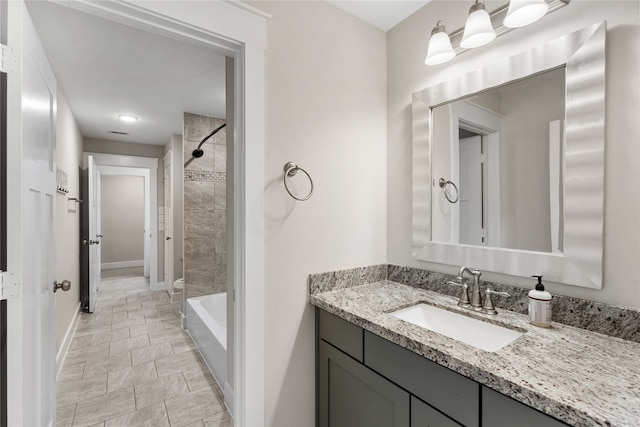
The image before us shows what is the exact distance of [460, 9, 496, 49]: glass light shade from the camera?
124 centimetres

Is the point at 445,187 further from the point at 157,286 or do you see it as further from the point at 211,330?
the point at 157,286

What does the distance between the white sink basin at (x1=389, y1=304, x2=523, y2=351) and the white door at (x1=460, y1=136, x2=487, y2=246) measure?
0.38m

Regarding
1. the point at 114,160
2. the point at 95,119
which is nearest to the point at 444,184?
the point at 95,119

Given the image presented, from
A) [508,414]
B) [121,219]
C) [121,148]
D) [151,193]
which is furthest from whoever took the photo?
[121,219]

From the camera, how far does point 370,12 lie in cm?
175

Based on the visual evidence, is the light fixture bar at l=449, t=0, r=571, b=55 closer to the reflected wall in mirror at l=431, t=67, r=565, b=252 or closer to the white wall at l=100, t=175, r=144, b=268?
the reflected wall in mirror at l=431, t=67, r=565, b=252

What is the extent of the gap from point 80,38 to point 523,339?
2.88 meters

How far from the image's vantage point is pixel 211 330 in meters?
2.61

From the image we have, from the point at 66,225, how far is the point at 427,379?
11.7 feet

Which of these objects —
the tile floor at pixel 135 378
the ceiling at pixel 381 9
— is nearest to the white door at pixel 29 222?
the tile floor at pixel 135 378

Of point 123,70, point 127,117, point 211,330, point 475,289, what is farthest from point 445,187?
point 127,117

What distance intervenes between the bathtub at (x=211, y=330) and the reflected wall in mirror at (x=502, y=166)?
1836mm

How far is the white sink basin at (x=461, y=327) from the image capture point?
3.98 feet

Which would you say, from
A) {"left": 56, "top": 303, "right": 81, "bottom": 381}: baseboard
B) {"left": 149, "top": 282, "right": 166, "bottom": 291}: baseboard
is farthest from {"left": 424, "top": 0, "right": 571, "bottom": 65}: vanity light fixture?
{"left": 149, "top": 282, "right": 166, "bottom": 291}: baseboard
